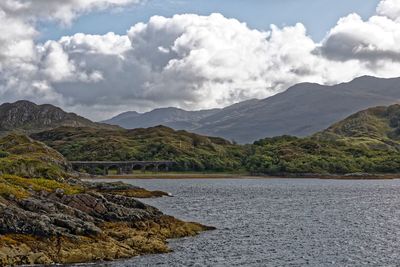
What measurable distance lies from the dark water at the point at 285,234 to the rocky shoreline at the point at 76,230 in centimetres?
316

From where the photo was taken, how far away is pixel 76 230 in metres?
64.8

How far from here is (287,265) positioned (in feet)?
205

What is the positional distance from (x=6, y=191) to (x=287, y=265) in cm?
3716

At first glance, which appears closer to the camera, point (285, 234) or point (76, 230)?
point (76, 230)

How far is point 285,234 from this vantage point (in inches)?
3366

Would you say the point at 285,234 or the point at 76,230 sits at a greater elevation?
the point at 76,230

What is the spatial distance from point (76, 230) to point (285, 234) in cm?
3452

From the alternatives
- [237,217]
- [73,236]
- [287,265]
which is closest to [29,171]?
[237,217]

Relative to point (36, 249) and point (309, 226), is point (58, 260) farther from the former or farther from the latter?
point (309, 226)

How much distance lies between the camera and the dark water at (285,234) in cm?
6494

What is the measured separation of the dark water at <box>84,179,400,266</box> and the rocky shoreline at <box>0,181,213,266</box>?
10.4 feet

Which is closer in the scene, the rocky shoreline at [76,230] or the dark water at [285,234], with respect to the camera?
the rocky shoreline at [76,230]

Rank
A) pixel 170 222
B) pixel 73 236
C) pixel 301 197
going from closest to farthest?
pixel 73 236, pixel 170 222, pixel 301 197

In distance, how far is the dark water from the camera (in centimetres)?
6494
